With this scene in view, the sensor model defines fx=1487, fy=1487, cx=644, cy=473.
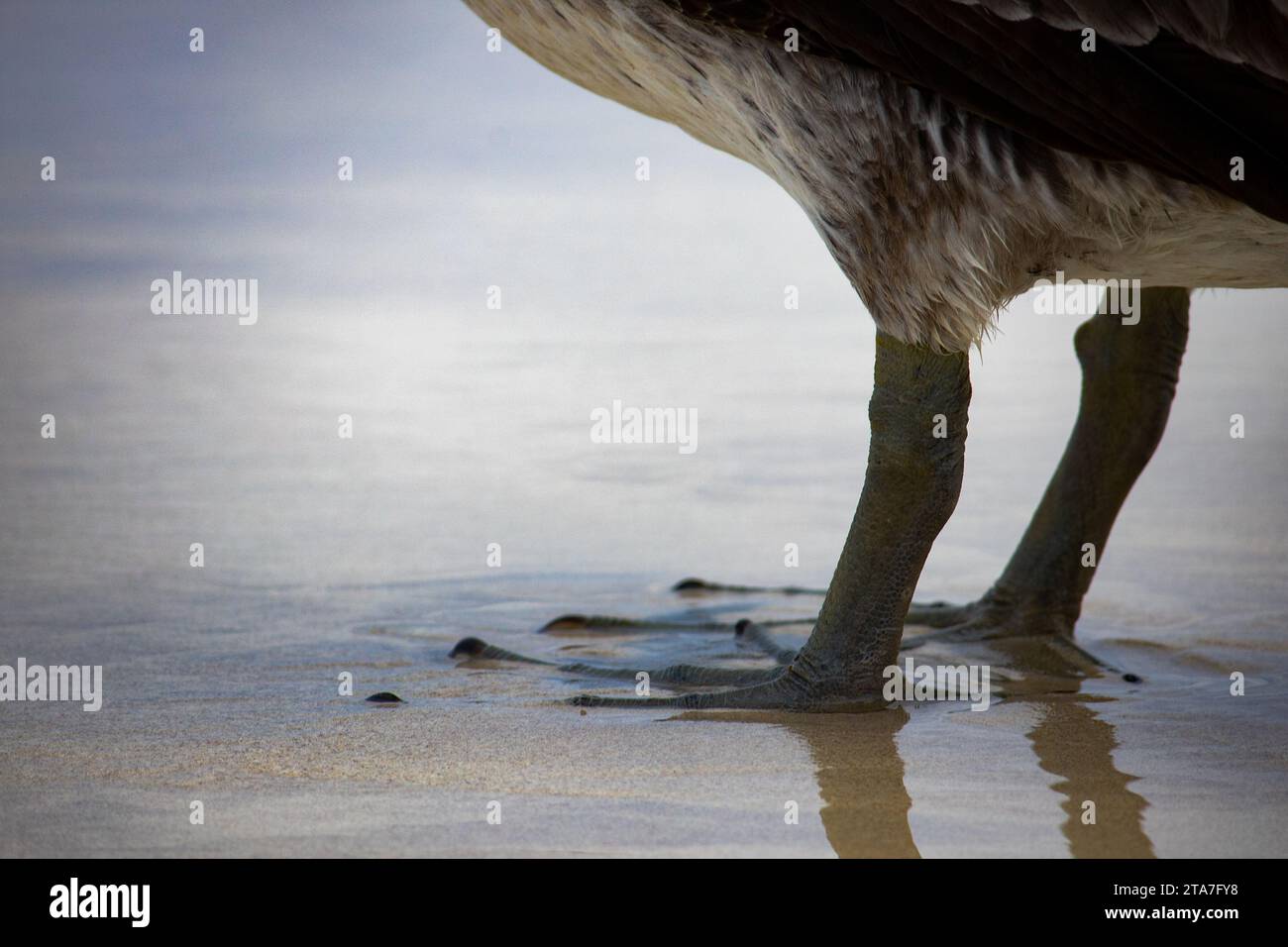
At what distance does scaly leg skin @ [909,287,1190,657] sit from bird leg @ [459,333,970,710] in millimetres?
765

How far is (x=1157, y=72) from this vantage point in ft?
8.92

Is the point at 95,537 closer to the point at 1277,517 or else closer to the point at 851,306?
the point at 1277,517

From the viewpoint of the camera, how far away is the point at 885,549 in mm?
3209

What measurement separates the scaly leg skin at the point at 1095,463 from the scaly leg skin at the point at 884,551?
2.51 ft

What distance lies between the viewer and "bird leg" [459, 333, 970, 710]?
10.5ft

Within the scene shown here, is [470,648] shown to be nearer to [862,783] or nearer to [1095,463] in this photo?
[862,783]

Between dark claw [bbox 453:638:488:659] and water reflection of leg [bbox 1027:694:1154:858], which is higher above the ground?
dark claw [bbox 453:638:488:659]

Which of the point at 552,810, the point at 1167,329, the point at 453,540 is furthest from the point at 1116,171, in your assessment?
the point at 453,540

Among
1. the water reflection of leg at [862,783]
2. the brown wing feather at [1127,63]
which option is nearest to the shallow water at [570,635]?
the water reflection of leg at [862,783]

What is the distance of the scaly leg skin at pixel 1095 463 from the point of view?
3914 millimetres

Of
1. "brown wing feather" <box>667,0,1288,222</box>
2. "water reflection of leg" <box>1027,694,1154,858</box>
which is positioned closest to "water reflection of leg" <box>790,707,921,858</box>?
"water reflection of leg" <box>1027,694,1154,858</box>

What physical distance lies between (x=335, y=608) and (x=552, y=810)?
1.88m

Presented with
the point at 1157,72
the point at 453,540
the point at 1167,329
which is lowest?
the point at 453,540

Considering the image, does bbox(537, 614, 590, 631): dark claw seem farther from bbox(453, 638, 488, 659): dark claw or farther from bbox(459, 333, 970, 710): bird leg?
bbox(459, 333, 970, 710): bird leg
